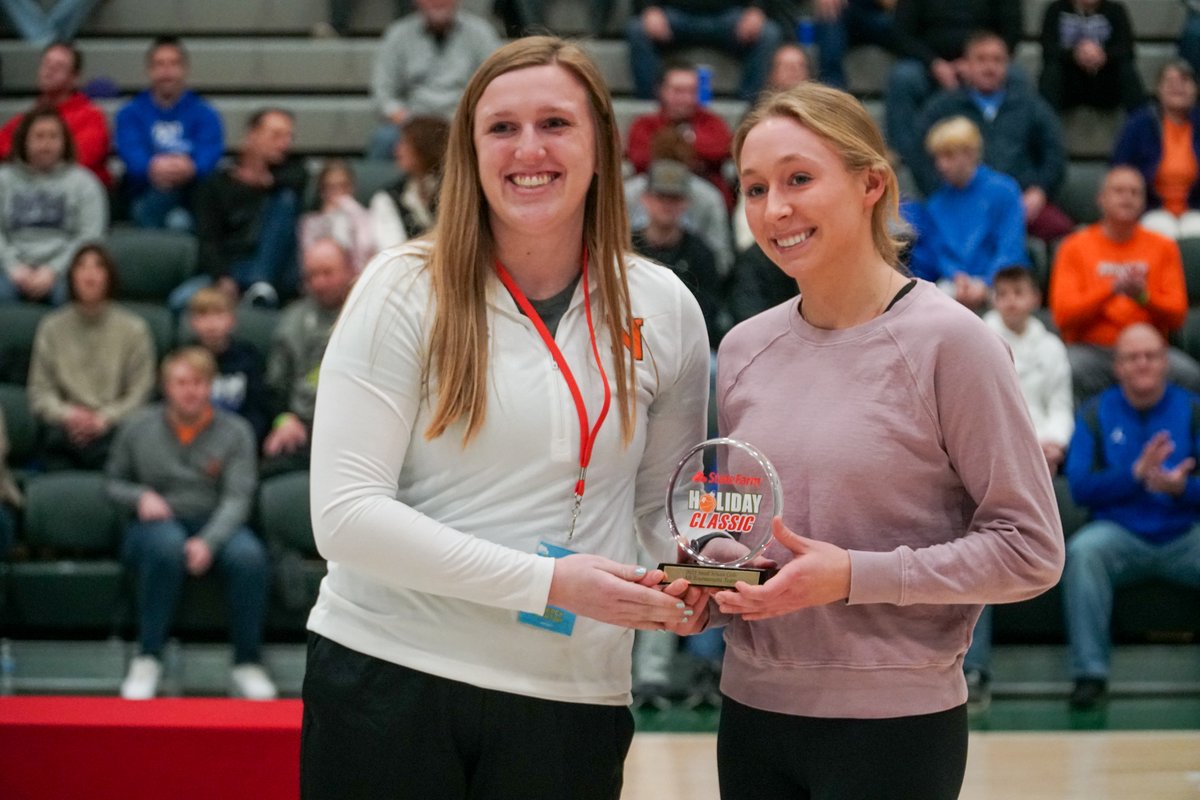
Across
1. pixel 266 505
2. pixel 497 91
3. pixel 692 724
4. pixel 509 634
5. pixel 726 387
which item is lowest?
pixel 692 724

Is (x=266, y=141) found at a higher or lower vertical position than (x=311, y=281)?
higher

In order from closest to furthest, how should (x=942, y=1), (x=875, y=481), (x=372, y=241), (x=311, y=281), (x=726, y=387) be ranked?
(x=875, y=481)
(x=726, y=387)
(x=311, y=281)
(x=372, y=241)
(x=942, y=1)

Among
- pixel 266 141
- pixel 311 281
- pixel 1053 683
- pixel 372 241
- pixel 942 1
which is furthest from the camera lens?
pixel 942 1

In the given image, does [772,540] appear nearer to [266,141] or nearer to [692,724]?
[692,724]

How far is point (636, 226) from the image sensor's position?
6410mm

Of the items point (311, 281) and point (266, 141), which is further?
point (266, 141)

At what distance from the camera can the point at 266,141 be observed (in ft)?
24.2

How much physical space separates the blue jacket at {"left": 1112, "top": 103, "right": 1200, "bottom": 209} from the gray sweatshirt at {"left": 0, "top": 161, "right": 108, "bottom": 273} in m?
5.19

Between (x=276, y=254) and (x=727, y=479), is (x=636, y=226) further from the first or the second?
(x=727, y=479)

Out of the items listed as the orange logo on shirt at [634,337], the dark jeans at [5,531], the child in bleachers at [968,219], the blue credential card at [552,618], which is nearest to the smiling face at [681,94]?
the child in bleachers at [968,219]

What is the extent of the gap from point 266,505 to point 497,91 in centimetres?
399

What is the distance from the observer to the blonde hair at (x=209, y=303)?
6.30m

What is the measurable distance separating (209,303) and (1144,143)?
4.70m

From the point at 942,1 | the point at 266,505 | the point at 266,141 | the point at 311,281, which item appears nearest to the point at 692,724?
the point at 266,505
